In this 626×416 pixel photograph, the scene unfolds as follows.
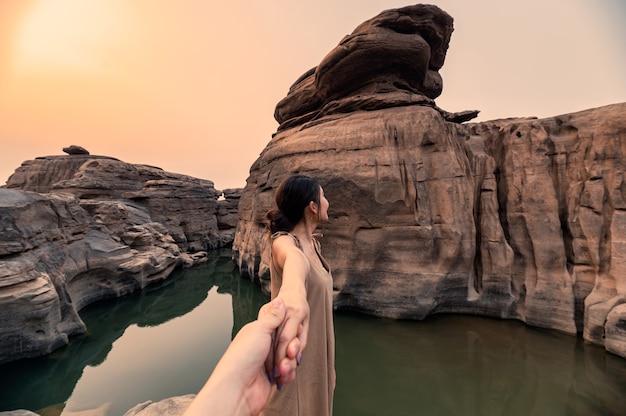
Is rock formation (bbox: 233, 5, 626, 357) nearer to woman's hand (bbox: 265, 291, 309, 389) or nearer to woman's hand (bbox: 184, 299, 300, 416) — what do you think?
woman's hand (bbox: 265, 291, 309, 389)

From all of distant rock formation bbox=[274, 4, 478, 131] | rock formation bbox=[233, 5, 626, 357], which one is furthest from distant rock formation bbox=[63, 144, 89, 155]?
rock formation bbox=[233, 5, 626, 357]

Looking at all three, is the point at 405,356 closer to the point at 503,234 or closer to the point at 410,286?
the point at 410,286

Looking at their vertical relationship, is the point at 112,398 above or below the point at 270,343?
below

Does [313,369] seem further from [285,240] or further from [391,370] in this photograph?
[391,370]

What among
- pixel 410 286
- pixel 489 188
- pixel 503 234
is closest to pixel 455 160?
pixel 489 188

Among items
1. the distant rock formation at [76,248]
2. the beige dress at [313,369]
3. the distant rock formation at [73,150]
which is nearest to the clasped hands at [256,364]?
the beige dress at [313,369]

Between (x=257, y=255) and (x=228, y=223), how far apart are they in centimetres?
1468

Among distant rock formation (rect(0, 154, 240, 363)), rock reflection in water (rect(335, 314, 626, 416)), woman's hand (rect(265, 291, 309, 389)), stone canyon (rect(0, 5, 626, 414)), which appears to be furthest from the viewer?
stone canyon (rect(0, 5, 626, 414))

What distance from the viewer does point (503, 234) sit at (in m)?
6.62

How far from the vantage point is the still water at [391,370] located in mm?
3701

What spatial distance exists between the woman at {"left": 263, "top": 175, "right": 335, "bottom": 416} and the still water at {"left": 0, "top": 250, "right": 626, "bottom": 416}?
268 cm

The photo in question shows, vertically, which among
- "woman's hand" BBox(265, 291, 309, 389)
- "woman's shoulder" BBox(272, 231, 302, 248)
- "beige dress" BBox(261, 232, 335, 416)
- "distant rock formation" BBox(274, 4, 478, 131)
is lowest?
"beige dress" BBox(261, 232, 335, 416)

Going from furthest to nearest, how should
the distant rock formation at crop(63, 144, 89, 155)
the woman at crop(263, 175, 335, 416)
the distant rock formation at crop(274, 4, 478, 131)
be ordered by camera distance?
the distant rock formation at crop(63, 144, 89, 155) → the distant rock formation at crop(274, 4, 478, 131) → the woman at crop(263, 175, 335, 416)

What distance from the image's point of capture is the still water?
370 centimetres
